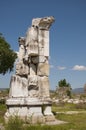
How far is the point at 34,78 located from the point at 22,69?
782mm

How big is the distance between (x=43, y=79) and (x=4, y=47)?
25308mm

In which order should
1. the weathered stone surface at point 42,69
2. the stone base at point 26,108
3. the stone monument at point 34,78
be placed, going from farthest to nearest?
the weathered stone surface at point 42,69
the stone monument at point 34,78
the stone base at point 26,108

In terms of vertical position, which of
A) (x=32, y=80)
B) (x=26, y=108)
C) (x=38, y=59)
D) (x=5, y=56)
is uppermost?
(x=5, y=56)

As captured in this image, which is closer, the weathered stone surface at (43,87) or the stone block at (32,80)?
the stone block at (32,80)

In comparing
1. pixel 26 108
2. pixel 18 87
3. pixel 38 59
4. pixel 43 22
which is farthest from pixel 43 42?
pixel 26 108

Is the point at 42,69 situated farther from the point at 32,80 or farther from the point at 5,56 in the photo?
the point at 5,56

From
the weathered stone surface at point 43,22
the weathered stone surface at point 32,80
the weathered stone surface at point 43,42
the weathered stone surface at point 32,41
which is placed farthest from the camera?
the weathered stone surface at point 43,22

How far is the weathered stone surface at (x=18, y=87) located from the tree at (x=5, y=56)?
24.3 metres

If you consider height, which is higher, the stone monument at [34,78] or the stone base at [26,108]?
the stone monument at [34,78]

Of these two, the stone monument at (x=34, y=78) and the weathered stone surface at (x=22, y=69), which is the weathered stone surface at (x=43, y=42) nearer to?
the stone monument at (x=34, y=78)

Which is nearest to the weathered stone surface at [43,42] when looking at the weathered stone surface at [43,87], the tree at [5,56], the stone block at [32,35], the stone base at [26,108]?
the stone block at [32,35]

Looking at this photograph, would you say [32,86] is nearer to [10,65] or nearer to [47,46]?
[47,46]

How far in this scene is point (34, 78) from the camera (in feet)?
43.3

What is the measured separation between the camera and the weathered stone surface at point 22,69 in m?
13.5
